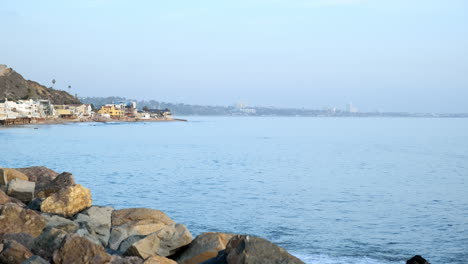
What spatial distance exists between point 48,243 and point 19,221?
154 centimetres

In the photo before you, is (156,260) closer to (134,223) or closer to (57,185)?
(134,223)

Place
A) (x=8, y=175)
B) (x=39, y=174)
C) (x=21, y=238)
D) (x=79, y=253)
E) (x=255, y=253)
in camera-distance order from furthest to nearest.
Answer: (x=39, y=174), (x=8, y=175), (x=21, y=238), (x=79, y=253), (x=255, y=253)

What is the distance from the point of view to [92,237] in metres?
9.70

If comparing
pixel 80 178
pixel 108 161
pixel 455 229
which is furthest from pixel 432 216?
pixel 108 161

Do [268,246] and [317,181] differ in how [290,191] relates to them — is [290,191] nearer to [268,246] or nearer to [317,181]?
[317,181]

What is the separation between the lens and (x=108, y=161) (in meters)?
48.2

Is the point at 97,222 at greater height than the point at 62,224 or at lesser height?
→ lesser

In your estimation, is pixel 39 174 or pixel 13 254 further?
pixel 39 174

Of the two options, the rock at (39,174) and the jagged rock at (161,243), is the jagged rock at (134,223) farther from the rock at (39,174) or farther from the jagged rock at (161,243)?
the rock at (39,174)

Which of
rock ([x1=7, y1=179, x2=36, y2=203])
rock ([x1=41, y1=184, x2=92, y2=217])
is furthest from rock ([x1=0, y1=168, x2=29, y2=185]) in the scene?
rock ([x1=41, y1=184, x2=92, y2=217])

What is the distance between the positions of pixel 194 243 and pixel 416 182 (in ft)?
90.0

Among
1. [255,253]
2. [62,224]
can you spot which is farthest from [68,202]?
[255,253]

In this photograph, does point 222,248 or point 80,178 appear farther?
point 80,178

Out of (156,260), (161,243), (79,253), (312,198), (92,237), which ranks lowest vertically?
(312,198)
